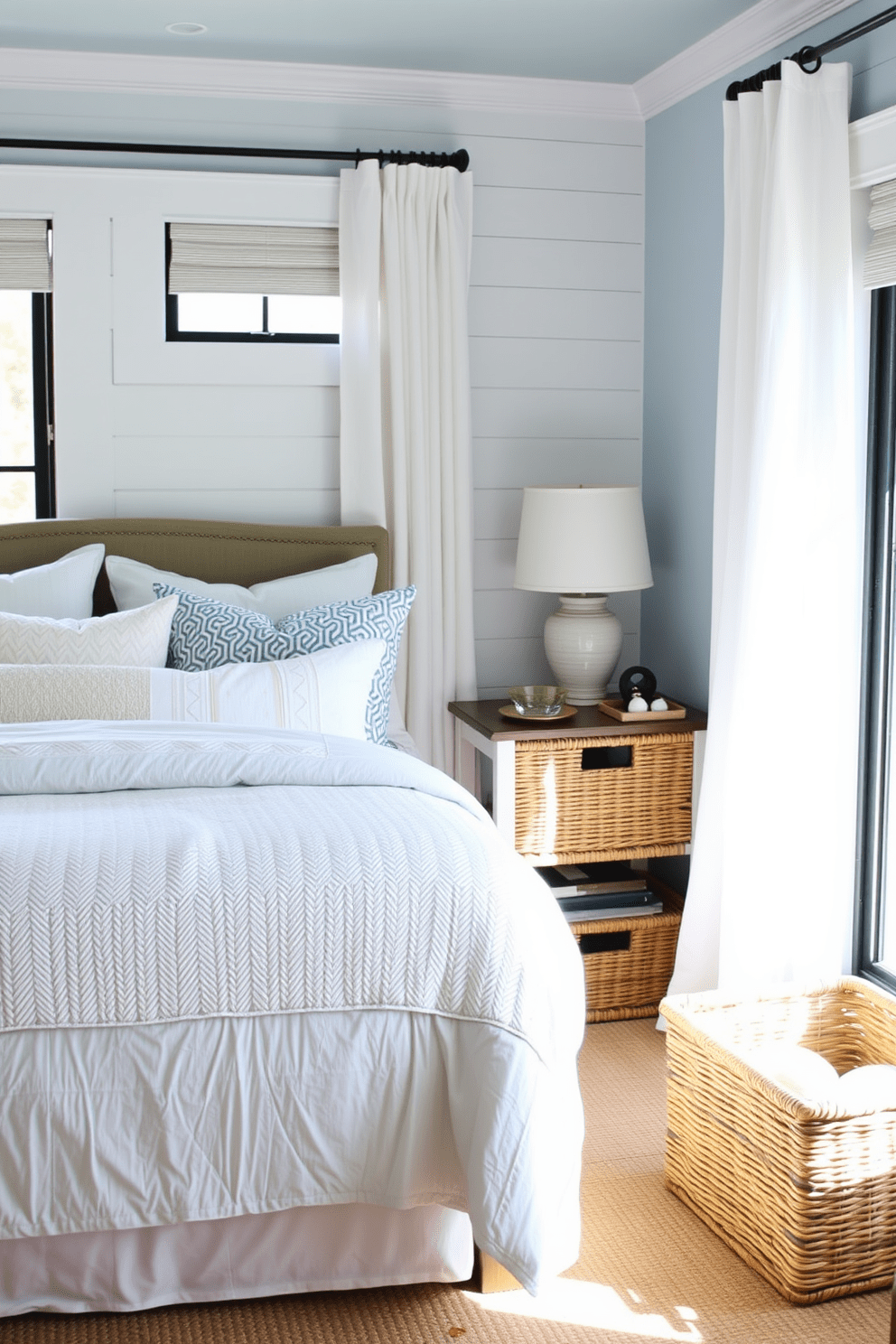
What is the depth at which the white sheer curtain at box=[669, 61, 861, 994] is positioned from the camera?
2891mm

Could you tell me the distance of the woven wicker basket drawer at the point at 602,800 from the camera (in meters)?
3.47

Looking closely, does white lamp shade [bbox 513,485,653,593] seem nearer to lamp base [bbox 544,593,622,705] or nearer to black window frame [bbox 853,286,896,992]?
lamp base [bbox 544,593,622,705]

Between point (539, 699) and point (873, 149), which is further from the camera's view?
point (539, 699)

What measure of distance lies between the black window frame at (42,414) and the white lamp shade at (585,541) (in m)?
1.45

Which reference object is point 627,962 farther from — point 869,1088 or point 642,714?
point 869,1088

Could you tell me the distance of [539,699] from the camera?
3.69 meters

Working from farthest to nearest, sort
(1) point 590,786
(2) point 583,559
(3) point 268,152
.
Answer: (3) point 268,152 < (2) point 583,559 < (1) point 590,786

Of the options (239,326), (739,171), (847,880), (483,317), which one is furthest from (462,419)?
(847,880)

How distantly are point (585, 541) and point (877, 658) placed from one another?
0.92m

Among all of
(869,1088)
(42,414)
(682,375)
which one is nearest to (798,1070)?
(869,1088)

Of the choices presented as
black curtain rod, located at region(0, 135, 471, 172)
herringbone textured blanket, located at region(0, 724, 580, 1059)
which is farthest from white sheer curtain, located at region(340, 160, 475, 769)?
herringbone textured blanket, located at region(0, 724, 580, 1059)

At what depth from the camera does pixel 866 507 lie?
3.03 m

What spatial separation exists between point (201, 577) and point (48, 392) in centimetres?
73

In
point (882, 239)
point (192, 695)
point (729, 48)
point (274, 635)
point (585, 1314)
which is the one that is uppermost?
point (729, 48)
